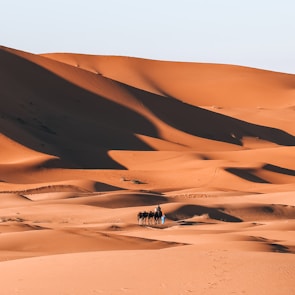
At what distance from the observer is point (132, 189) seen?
128 ft

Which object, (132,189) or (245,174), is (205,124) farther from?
(132,189)

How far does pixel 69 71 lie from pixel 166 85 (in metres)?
36.8

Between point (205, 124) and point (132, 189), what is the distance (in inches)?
941

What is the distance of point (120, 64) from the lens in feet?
337

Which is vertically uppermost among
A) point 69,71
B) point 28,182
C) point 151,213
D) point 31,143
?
point 69,71

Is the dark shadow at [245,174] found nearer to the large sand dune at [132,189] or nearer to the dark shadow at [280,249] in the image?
the large sand dune at [132,189]

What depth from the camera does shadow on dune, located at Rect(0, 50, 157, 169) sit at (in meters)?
46.6

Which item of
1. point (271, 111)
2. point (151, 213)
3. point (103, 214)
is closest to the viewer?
point (151, 213)

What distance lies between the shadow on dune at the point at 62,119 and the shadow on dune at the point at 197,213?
15500 millimetres

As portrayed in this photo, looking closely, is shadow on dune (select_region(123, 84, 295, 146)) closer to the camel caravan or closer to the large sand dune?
the large sand dune

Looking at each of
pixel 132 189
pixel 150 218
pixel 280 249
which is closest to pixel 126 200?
pixel 150 218

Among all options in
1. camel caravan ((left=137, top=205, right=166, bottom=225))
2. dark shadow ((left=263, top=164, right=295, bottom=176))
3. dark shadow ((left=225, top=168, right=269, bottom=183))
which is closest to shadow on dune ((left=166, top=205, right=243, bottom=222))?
camel caravan ((left=137, top=205, right=166, bottom=225))

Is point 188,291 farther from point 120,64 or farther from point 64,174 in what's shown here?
point 120,64

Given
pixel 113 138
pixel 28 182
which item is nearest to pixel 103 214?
pixel 28 182
